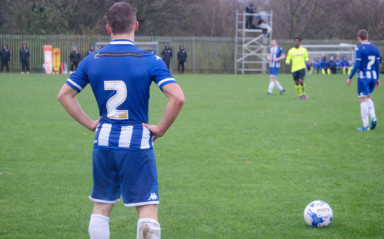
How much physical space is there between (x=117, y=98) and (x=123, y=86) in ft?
0.30

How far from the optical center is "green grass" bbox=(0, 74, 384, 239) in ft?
17.3

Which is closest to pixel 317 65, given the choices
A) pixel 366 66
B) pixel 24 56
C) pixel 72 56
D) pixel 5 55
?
pixel 72 56

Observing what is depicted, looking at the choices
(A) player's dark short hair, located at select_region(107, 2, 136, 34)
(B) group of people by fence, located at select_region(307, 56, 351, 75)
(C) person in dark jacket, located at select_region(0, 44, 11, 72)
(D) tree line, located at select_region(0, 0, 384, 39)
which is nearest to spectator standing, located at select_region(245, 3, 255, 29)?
(B) group of people by fence, located at select_region(307, 56, 351, 75)

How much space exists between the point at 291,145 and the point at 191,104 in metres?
7.57

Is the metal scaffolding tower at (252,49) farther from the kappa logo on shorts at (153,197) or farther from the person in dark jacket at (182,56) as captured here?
the kappa logo on shorts at (153,197)

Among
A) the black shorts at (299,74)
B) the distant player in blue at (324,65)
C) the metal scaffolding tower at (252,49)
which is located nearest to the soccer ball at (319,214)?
the black shorts at (299,74)

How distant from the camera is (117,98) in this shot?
352 centimetres

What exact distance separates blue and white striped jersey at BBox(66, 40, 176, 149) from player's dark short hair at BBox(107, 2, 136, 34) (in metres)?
0.09

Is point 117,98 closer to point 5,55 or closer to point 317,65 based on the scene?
point 5,55

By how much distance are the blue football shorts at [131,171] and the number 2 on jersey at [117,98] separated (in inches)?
9.5

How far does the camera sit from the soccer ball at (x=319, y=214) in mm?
5168

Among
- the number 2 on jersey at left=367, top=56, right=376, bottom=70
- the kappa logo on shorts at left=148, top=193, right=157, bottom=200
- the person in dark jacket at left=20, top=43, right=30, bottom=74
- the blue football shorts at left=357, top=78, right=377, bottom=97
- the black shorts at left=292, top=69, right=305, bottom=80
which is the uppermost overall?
the person in dark jacket at left=20, top=43, right=30, bottom=74

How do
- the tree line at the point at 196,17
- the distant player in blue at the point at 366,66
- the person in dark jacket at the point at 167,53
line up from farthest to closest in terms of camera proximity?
the tree line at the point at 196,17 < the person in dark jacket at the point at 167,53 < the distant player in blue at the point at 366,66

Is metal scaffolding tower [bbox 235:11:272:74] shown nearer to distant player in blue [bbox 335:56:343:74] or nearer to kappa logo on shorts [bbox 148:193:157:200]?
distant player in blue [bbox 335:56:343:74]
